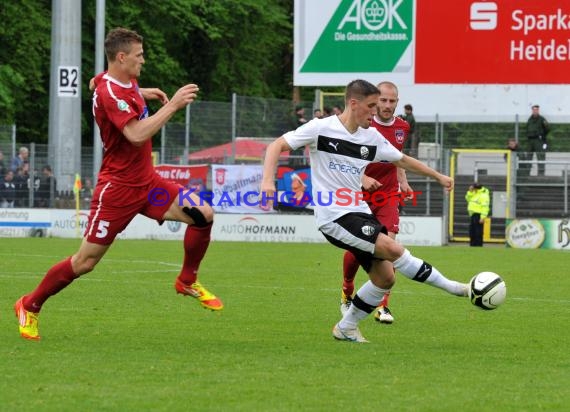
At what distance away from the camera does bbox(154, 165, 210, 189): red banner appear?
31.3 metres

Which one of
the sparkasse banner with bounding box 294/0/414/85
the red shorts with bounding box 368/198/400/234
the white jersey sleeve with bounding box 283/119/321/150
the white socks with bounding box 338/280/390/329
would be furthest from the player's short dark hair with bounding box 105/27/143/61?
the sparkasse banner with bounding box 294/0/414/85

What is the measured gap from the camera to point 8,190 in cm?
3119

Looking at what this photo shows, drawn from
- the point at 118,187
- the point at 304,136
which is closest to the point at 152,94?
the point at 118,187

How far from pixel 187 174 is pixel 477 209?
7150 millimetres

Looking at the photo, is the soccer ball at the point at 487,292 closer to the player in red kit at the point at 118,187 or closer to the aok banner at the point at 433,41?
the player in red kit at the point at 118,187

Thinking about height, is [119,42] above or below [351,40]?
below

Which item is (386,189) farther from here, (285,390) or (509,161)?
(509,161)

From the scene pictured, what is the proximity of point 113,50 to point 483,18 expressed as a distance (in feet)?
83.3

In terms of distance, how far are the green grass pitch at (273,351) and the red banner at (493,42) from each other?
1704cm

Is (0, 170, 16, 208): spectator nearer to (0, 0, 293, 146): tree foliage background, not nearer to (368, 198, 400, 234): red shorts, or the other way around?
(0, 0, 293, 146): tree foliage background

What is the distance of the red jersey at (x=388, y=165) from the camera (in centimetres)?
1262

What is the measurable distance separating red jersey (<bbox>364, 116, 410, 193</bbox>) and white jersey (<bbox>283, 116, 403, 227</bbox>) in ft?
8.75

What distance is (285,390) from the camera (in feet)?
25.1

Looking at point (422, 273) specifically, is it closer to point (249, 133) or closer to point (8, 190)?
point (8, 190)
